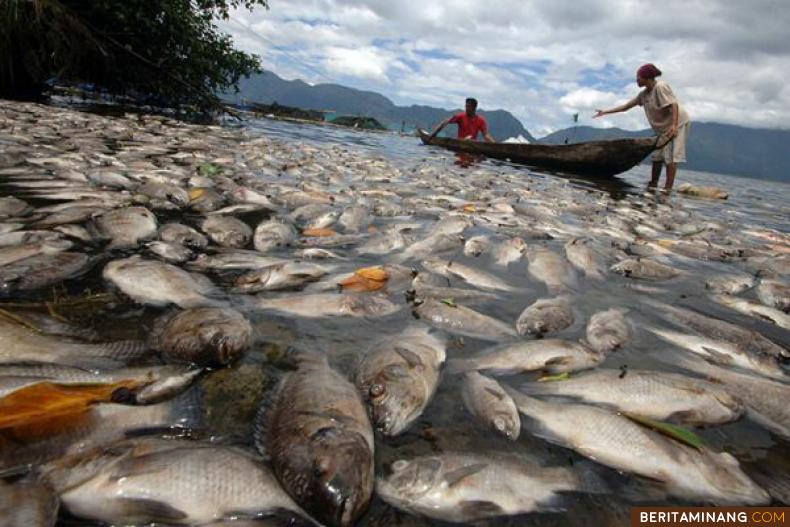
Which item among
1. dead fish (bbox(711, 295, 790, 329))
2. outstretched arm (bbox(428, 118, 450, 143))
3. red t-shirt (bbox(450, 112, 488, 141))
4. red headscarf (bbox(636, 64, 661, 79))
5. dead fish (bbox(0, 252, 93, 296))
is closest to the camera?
dead fish (bbox(0, 252, 93, 296))

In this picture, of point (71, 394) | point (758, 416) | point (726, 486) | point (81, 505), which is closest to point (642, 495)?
point (726, 486)

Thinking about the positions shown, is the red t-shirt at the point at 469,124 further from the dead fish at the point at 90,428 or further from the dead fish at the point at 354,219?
the dead fish at the point at 90,428

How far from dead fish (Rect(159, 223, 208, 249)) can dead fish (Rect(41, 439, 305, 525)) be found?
2.63 m

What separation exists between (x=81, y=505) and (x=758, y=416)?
3.10 metres

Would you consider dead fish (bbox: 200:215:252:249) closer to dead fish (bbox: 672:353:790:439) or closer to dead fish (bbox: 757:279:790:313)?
dead fish (bbox: 672:353:790:439)

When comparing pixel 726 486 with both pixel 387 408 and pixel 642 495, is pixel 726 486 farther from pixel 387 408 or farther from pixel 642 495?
pixel 387 408

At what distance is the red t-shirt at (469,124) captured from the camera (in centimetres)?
1941

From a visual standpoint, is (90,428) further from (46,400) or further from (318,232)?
(318,232)

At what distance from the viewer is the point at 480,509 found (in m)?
1.73

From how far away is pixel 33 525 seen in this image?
1308 mm

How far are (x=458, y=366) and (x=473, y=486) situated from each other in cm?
93

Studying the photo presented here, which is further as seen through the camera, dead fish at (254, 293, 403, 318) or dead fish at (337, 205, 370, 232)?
dead fish at (337, 205, 370, 232)

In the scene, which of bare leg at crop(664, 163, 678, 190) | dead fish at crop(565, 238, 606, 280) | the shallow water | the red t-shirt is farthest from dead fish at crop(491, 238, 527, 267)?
the red t-shirt

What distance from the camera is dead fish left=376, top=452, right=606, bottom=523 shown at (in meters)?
1.71
